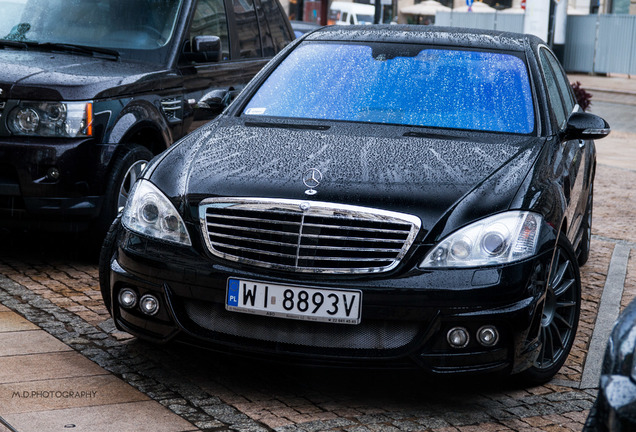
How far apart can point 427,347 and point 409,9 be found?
36881mm

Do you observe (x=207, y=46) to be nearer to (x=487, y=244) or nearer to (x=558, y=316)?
(x=558, y=316)

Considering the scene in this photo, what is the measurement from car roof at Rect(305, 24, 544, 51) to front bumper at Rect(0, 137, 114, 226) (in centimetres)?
152

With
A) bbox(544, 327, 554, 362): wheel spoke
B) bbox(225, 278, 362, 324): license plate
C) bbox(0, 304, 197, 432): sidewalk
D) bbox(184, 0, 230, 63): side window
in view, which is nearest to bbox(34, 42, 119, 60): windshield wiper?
bbox(184, 0, 230, 63): side window

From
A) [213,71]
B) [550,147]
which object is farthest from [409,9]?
[550,147]

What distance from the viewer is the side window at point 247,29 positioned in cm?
846

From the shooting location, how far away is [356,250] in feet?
14.5

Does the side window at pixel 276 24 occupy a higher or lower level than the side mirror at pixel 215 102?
higher

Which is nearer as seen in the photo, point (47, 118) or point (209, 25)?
point (47, 118)

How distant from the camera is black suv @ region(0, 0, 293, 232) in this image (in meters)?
6.46

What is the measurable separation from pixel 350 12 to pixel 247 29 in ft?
92.2

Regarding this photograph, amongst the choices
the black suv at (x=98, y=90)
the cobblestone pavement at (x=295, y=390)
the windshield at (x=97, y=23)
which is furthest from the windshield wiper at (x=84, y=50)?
the cobblestone pavement at (x=295, y=390)

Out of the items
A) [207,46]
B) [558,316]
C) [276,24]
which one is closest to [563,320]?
[558,316]

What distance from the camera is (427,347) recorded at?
14.4 ft

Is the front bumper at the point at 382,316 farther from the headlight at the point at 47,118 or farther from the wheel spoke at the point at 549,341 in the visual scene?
the headlight at the point at 47,118
